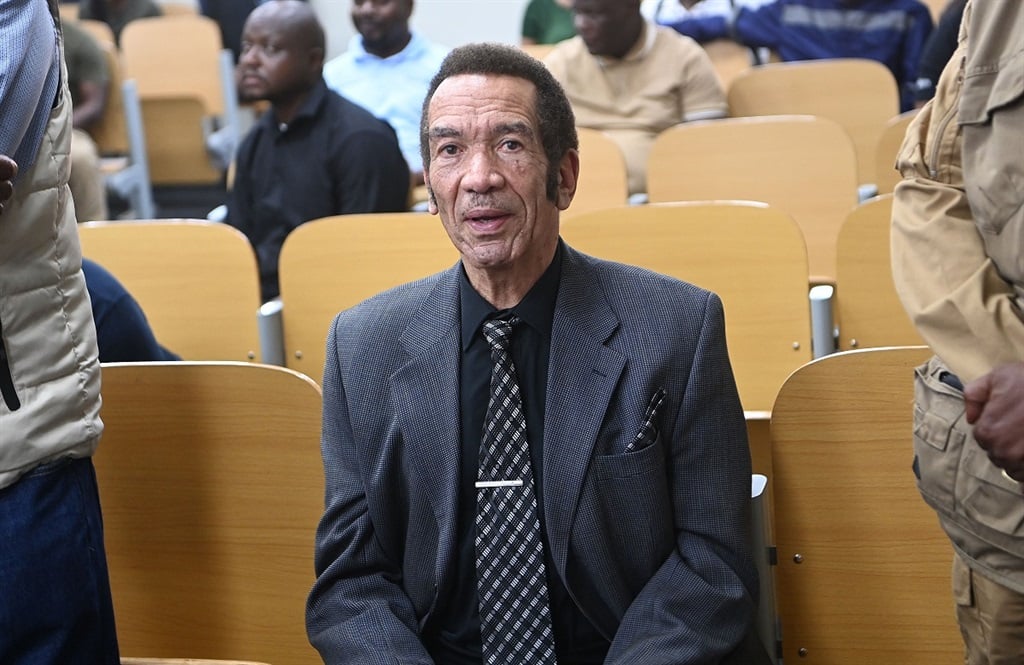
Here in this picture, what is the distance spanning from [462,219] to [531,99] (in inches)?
6.9

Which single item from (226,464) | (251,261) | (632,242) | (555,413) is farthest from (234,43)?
(555,413)

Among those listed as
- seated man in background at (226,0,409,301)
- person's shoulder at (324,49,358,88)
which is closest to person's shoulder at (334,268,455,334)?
seated man in background at (226,0,409,301)

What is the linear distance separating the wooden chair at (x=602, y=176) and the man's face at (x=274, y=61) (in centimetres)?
91

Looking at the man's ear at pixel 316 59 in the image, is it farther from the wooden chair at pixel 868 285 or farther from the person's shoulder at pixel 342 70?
the wooden chair at pixel 868 285

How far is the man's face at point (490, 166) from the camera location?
5.14 feet

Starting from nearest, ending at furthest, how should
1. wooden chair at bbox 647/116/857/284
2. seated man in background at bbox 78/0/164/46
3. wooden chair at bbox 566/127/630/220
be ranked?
wooden chair at bbox 647/116/857/284 → wooden chair at bbox 566/127/630/220 → seated man in background at bbox 78/0/164/46

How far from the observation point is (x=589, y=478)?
4.92 ft

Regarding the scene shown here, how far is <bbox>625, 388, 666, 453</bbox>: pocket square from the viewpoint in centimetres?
149

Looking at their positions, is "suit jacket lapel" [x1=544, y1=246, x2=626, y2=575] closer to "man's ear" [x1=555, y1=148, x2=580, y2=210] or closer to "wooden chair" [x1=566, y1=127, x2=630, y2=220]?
"man's ear" [x1=555, y1=148, x2=580, y2=210]

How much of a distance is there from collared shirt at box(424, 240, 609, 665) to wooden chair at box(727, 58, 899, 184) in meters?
2.73

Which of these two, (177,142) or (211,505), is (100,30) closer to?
(177,142)

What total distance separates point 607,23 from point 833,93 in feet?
2.59

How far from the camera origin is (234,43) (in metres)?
6.86

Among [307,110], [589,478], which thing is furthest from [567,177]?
[307,110]
